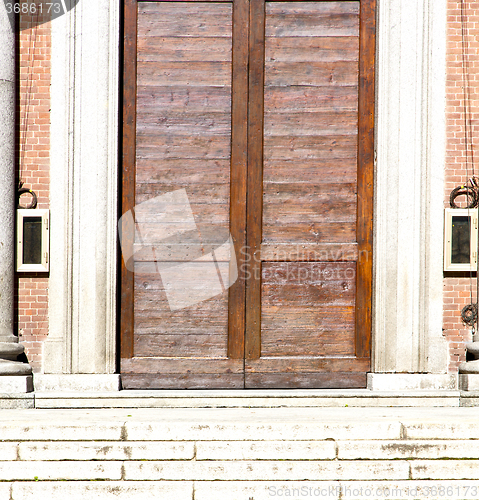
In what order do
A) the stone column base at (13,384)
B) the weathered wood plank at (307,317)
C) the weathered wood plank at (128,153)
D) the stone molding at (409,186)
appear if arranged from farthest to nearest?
→ the weathered wood plank at (307,317), the weathered wood plank at (128,153), the stone molding at (409,186), the stone column base at (13,384)

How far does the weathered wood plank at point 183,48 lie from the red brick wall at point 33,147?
3.34 feet

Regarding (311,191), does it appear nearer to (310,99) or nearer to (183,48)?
(310,99)

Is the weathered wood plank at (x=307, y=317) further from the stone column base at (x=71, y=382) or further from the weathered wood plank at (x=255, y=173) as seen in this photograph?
the stone column base at (x=71, y=382)

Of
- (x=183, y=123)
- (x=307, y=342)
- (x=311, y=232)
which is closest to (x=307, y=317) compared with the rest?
(x=307, y=342)

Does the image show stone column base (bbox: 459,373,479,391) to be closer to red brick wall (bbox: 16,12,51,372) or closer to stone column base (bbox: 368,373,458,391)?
stone column base (bbox: 368,373,458,391)

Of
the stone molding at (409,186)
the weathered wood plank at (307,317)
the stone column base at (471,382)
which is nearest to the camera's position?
the stone column base at (471,382)

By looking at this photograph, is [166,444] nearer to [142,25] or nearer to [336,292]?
[336,292]

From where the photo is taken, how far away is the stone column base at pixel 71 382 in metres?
6.21

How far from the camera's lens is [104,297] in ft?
20.6

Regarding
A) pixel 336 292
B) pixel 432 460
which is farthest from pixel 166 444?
pixel 336 292

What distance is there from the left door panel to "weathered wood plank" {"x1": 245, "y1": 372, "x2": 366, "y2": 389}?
0.15 m

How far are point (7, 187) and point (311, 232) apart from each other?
126 inches

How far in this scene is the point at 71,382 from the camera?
6.21m

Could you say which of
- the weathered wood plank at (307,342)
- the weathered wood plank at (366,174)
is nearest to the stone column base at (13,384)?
the weathered wood plank at (307,342)
